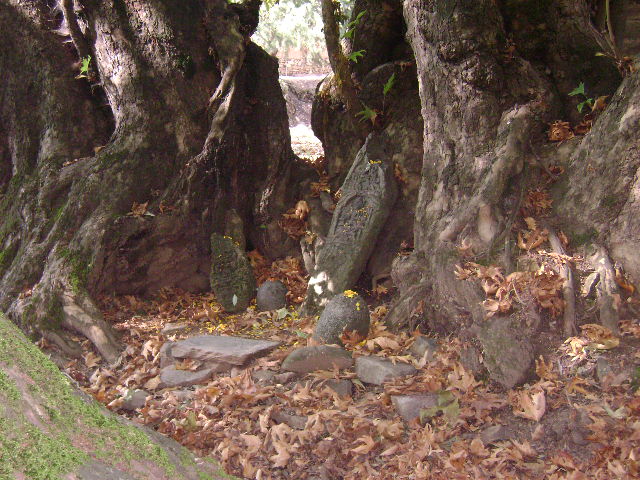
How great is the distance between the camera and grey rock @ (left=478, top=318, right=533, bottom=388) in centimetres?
383

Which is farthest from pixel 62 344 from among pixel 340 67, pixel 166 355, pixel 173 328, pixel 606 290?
pixel 606 290

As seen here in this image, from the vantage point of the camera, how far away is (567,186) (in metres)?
4.68

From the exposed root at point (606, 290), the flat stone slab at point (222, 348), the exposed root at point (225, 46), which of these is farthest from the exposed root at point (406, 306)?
the exposed root at point (225, 46)

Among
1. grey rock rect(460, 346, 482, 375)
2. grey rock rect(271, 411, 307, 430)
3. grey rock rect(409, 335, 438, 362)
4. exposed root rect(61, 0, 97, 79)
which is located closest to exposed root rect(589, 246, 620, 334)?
grey rock rect(460, 346, 482, 375)

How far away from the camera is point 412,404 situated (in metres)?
3.82

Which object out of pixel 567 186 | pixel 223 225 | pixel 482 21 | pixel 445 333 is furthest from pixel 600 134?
pixel 223 225

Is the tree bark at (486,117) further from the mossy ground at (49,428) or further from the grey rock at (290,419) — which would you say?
the mossy ground at (49,428)

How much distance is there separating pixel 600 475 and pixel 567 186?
98.1 inches

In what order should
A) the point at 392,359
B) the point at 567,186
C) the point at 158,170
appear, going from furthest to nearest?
the point at 158,170, the point at 567,186, the point at 392,359

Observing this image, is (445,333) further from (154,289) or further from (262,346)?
(154,289)

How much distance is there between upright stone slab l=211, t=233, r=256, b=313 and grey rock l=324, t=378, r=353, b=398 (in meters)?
2.24

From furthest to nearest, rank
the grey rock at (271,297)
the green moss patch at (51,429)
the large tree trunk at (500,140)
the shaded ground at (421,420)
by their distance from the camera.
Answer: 1. the grey rock at (271,297)
2. the large tree trunk at (500,140)
3. the shaded ground at (421,420)
4. the green moss patch at (51,429)

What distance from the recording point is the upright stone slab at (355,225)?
588cm

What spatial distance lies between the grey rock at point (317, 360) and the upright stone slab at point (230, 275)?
74.4 inches
